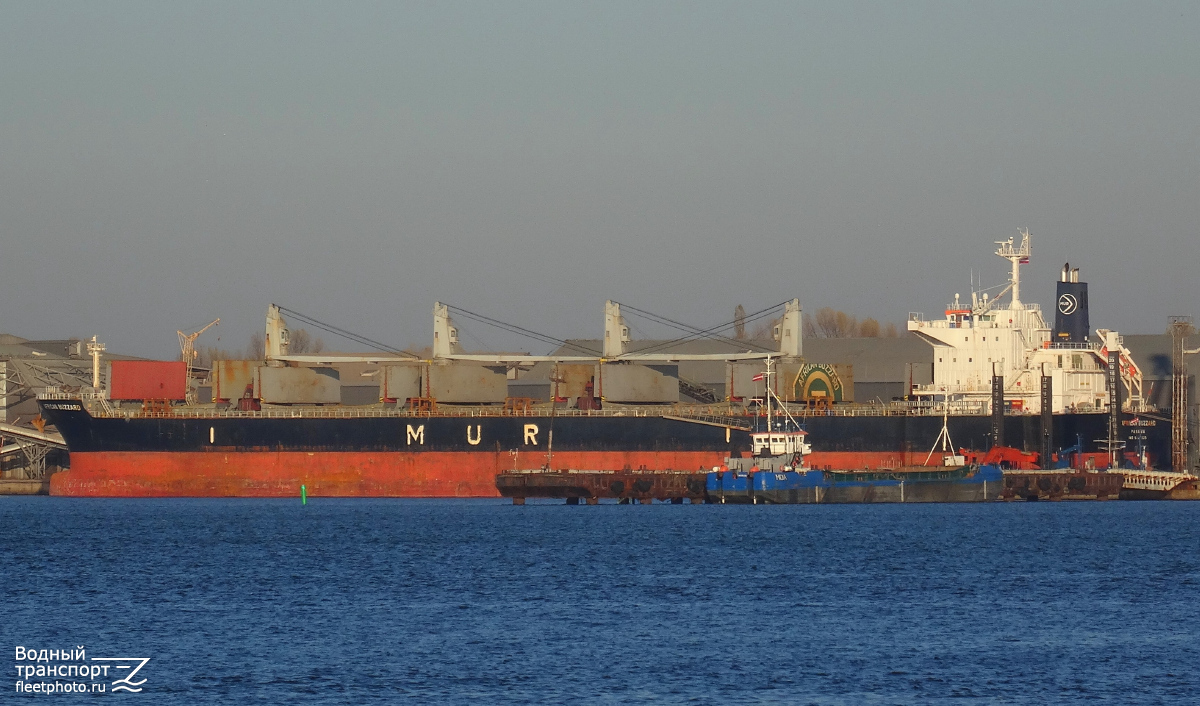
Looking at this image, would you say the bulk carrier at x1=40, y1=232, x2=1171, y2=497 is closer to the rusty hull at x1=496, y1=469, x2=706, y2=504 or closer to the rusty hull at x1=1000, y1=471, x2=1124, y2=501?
the rusty hull at x1=1000, y1=471, x2=1124, y2=501

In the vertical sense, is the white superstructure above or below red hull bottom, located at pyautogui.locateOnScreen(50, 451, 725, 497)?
above

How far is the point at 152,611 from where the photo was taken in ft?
86.4

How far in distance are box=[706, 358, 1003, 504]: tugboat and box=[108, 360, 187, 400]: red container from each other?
75.3ft

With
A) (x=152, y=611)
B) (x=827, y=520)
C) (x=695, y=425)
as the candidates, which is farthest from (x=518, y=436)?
(x=152, y=611)

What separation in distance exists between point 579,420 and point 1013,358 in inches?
618

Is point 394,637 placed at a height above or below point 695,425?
below

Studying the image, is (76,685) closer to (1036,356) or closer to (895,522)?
(895,522)

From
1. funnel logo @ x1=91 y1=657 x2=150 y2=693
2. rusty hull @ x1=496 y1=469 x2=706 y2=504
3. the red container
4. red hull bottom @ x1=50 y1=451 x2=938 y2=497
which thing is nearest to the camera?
funnel logo @ x1=91 y1=657 x2=150 y2=693

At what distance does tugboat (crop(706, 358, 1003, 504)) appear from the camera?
156 feet

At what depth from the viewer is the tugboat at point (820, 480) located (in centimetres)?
4747

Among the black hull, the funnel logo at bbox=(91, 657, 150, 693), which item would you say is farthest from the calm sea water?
the black hull

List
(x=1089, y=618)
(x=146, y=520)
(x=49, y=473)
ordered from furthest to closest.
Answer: (x=49, y=473) < (x=146, y=520) < (x=1089, y=618)

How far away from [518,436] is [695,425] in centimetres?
623

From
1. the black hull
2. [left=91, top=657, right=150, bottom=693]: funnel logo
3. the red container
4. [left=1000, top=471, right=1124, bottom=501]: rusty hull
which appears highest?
the red container
